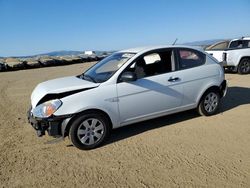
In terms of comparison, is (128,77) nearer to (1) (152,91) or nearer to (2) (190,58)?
(1) (152,91)

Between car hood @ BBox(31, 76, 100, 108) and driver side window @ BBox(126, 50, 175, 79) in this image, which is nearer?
car hood @ BBox(31, 76, 100, 108)

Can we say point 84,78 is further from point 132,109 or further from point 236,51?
point 236,51

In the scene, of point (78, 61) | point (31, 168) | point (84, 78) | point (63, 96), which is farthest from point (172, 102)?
point (78, 61)

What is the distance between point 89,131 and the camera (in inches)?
198

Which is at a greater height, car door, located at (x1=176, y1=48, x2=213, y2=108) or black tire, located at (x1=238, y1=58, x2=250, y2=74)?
car door, located at (x1=176, y1=48, x2=213, y2=108)

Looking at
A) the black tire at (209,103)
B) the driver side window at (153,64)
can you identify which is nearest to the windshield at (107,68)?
the driver side window at (153,64)

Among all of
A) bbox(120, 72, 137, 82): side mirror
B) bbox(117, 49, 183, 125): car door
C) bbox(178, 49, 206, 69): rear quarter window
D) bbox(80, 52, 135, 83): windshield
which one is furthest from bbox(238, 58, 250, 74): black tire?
bbox(120, 72, 137, 82): side mirror

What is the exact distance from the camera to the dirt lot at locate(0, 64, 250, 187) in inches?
155

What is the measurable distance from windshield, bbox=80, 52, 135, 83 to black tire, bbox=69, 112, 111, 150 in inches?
29.2

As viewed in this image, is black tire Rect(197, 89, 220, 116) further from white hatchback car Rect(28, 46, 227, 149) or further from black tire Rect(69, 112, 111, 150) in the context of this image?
black tire Rect(69, 112, 111, 150)

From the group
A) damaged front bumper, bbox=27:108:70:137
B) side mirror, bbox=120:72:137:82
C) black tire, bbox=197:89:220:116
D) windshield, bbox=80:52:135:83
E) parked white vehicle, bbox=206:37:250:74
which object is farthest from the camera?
parked white vehicle, bbox=206:37:250:74

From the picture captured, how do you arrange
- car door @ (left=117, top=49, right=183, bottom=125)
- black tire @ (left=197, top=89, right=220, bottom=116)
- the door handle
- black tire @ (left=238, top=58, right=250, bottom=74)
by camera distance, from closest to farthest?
car door @ (left=117, top=49, right=183, bottom=125), the door handle, black tire @ (left=197, top=89, right=220, bottom=116), black tire @ (left=238, top=58, right=250, bottom=74)

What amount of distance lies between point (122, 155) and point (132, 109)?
1.00 m

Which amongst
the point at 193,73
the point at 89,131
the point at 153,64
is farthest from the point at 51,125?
the point at 193,73
